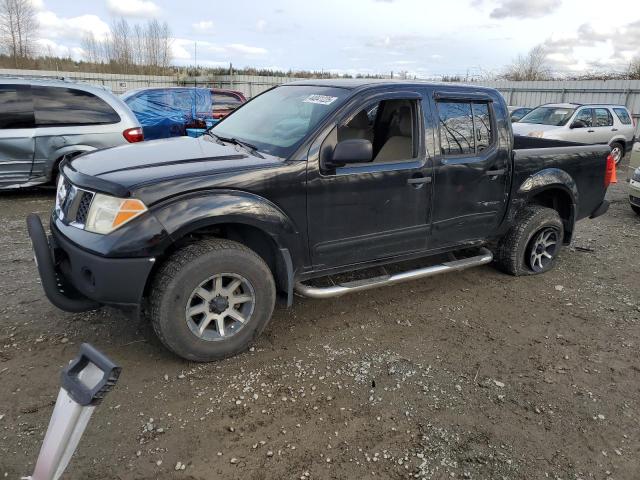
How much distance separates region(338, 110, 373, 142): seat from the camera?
12.3 ft

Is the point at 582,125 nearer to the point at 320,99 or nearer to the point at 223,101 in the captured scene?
the point at 223,101

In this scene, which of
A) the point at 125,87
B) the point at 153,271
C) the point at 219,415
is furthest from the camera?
the point at 125,87

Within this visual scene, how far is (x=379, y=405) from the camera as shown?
2.94m

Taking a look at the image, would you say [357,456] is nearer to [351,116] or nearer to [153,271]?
[153,271]

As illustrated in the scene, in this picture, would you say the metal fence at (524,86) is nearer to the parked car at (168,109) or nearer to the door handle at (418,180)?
the parked car at (168,109)

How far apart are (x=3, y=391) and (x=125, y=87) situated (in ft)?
86.8

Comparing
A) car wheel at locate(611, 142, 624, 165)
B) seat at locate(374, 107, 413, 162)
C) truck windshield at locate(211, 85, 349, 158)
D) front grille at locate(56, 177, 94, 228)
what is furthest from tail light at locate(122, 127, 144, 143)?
car wheel at locate(611, 142, 624, 165)

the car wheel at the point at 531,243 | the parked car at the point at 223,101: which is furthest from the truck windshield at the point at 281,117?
the parked car at the point at 223,101

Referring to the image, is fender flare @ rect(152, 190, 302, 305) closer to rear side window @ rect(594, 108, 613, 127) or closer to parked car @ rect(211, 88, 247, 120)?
parked car @ rect(211, 88, 247, 120)

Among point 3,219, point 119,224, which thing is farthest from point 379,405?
point 3,219

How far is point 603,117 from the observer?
13.6 metres

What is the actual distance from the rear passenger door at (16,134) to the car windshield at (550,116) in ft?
38.8

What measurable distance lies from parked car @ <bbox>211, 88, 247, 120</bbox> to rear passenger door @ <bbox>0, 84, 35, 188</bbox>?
6.06m

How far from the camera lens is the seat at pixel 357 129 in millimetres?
3745
